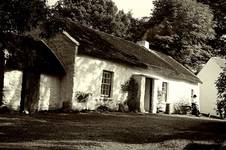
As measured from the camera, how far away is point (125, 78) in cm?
2462

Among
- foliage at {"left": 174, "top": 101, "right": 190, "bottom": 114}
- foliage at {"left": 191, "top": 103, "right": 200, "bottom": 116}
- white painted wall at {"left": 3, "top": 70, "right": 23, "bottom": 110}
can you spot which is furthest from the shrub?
foliage at {"left": 191, "top": 103, "right": 200, "bottom": 116}

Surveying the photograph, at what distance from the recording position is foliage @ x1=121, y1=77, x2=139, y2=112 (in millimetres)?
24811

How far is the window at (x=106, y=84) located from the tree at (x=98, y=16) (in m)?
26.3

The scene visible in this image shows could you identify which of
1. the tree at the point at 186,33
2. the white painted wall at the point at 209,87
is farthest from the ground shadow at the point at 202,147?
the tree at the point at 186,33

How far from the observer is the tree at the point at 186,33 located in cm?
4259

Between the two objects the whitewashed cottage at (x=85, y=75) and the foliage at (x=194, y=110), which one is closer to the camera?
the whitewashed cottage at (x=85, y=75)

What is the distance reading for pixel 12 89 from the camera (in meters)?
18.4

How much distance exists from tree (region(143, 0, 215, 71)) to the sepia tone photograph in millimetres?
123

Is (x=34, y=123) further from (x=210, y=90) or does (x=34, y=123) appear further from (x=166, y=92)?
(x=210, y=90)

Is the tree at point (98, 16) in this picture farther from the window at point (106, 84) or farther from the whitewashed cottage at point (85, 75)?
the window at point (106, 84)

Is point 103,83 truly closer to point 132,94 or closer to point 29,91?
point 132,94

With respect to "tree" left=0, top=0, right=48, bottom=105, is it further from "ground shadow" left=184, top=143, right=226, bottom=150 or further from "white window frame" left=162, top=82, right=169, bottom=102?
"white window frame" left=162, top=82, right=169, bottom=102

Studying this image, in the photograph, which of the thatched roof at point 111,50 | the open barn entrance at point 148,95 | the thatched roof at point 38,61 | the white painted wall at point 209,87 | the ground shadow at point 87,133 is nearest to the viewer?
the ground shadow at point 87,133

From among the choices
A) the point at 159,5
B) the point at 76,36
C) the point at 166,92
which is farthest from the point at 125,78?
the point at 159,5
